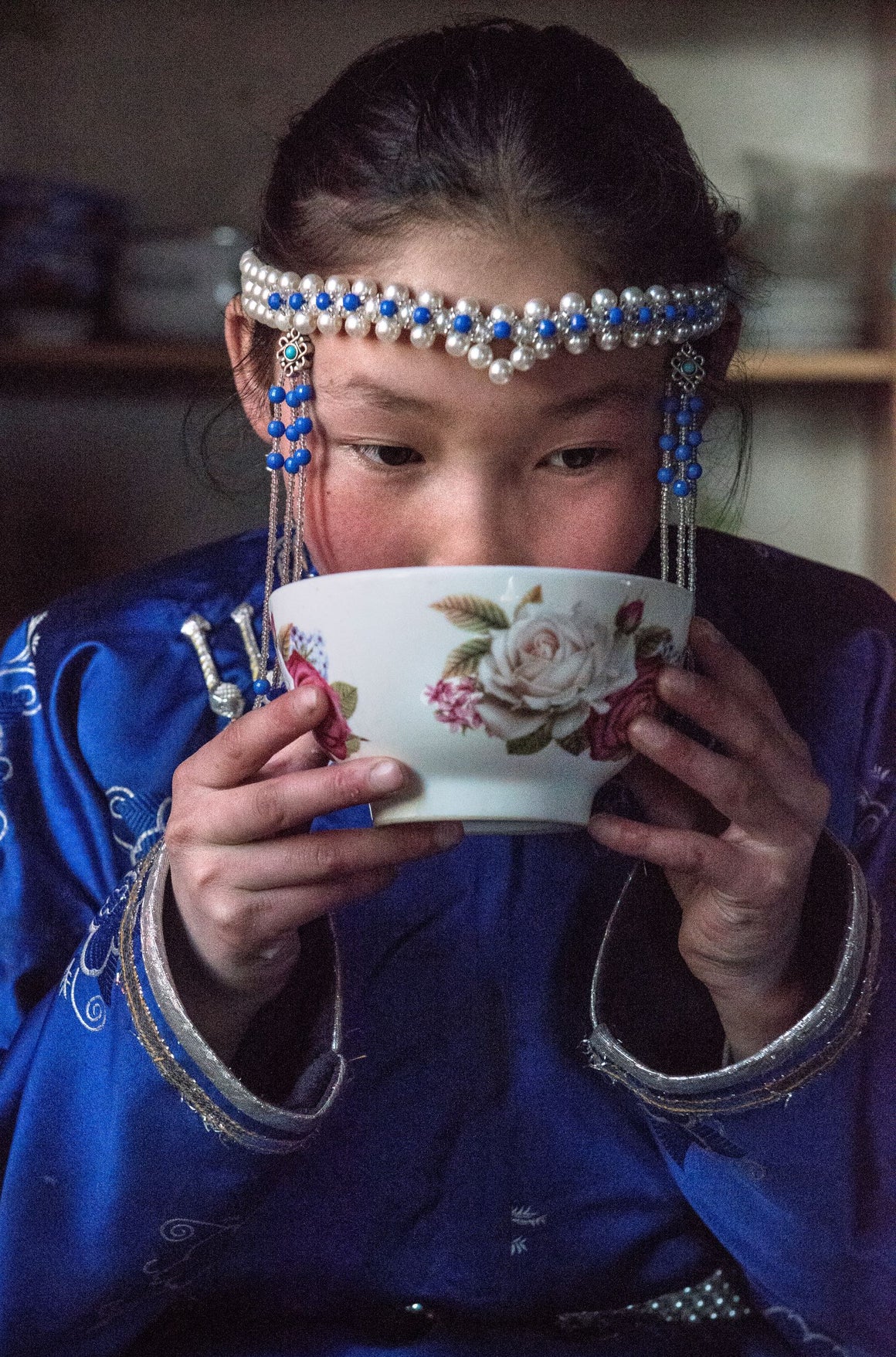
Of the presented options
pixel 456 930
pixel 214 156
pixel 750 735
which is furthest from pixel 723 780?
pixel 214 156

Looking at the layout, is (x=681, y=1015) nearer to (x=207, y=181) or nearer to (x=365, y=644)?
(x=365, y=644)

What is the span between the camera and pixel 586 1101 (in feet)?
2.35

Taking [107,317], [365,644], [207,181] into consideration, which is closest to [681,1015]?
[365,644]

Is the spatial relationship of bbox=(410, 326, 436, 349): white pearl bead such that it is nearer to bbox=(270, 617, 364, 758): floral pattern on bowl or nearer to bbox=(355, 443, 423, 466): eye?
bbox=(355, 443, 423, 466): eye

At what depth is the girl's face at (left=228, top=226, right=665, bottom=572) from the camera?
597mm

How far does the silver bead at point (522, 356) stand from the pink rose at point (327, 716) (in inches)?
7.1

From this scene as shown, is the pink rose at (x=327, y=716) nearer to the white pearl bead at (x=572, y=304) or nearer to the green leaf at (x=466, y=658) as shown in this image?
the green leaf at (x=466, y=658)

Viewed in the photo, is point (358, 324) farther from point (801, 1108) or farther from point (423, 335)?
point (801, 1108)

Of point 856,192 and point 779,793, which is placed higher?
point 856,192

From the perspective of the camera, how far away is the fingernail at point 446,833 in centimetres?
51

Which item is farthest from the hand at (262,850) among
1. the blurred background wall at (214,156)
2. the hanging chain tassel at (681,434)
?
the blurred background wall at (214,156)

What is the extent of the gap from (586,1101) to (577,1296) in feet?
0.32

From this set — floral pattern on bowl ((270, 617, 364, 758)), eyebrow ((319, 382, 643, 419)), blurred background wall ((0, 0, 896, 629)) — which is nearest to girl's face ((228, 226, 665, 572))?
eyebrow ((319, 382, 643, 419))

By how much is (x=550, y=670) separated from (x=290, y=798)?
0.41ft
